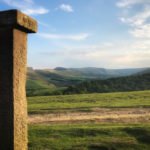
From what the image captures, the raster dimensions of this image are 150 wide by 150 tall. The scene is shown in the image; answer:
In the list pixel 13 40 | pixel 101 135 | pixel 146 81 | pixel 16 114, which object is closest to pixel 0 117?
pixel 16 114

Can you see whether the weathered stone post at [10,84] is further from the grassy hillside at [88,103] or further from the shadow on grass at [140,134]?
the grassy hillside at [88,103]

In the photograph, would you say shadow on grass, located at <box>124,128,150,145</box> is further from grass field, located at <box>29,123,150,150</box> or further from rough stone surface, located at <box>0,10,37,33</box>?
rough stone surface, located at <box>0,10,37,33</box>

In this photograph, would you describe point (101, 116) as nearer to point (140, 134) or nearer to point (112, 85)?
point (140, 134)

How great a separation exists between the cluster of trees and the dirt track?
1763 cm

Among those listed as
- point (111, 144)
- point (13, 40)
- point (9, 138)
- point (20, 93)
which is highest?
point (13, 40)

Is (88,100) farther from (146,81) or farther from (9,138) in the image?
(9,138)

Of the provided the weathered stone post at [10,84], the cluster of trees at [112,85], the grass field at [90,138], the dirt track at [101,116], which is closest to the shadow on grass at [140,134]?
the grass field at [90,138]

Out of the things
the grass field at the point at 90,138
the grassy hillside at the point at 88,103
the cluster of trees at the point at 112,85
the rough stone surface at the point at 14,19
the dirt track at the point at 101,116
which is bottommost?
the grass field at the point at 90,138

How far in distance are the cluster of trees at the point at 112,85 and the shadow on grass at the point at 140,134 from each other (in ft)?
81.7

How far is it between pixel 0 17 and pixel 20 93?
0.94m

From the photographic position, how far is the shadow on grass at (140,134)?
43.4 feet

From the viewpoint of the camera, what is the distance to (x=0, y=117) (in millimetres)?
4895

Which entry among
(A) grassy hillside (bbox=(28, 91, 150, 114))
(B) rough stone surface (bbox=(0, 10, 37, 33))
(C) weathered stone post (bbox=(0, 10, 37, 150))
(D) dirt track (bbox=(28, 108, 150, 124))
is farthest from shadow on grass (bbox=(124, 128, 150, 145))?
(B) rough stone surface (bbox=(0, 10, 37, 33))

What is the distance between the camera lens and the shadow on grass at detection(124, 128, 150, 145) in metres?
13.2
